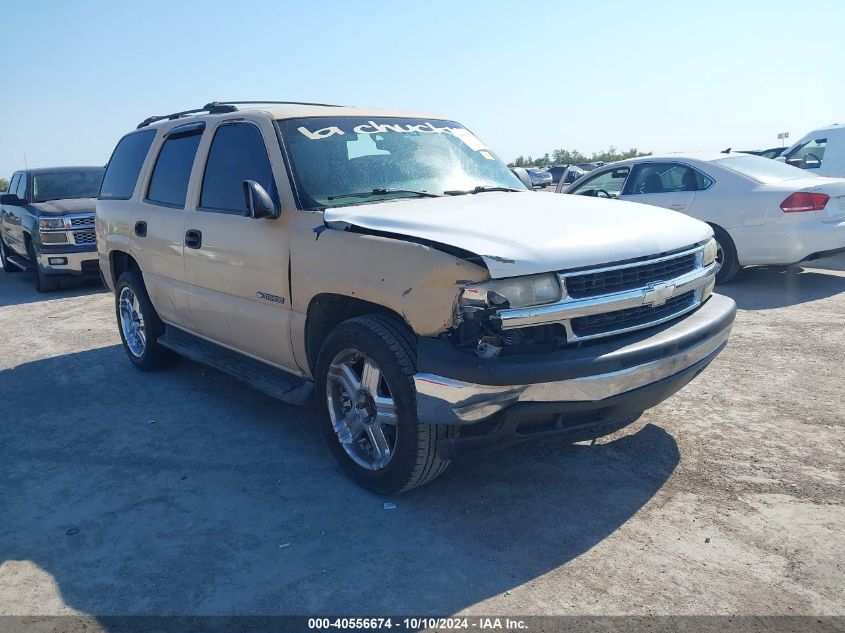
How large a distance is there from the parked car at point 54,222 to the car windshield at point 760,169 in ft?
27.7

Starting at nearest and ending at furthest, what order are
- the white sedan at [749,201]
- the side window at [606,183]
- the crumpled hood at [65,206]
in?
1. the white sedan at [749,201]
2. the side window at [606,183]
3. the crumpled hood at [65,206]

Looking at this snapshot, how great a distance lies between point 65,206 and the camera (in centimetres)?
1105

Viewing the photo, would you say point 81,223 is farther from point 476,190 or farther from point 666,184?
point 666,184

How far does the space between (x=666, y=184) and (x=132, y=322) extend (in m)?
6.47

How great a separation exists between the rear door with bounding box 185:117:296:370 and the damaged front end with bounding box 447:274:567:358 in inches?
54.1

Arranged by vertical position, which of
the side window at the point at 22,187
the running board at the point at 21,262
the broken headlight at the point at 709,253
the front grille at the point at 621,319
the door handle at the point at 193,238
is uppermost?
the side window at the point at 22,187

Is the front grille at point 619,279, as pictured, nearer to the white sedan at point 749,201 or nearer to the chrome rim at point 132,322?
the chrome rim at point 132,322

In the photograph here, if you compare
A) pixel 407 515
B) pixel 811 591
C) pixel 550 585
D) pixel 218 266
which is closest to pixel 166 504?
pixel 407 515

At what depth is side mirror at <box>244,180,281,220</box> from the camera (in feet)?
13.2

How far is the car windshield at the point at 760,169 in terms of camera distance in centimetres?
834

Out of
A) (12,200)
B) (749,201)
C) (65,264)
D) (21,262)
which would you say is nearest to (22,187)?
(21,262)

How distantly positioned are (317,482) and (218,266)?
1.65 metres

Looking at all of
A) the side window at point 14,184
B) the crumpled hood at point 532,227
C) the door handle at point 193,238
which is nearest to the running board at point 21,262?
the side window at point 14,184

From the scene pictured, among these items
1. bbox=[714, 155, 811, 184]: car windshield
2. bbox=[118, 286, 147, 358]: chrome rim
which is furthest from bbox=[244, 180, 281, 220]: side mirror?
bbox=[714, 155, 811, 184]: car windshield
